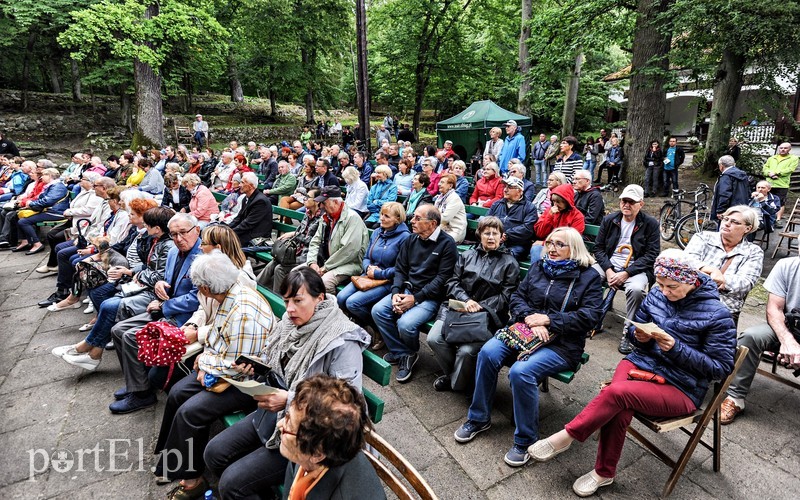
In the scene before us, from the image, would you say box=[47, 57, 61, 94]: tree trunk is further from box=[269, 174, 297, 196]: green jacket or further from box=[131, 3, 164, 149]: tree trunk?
box=[269, 174, 297, 196]: green jacket

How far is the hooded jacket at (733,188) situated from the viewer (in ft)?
22.8

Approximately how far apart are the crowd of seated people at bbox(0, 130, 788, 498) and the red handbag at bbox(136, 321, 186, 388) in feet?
0.21

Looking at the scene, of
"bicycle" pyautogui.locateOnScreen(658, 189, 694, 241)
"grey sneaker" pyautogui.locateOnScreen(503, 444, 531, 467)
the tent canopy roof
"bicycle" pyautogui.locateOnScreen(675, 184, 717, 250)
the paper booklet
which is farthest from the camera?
the tent canopy roof

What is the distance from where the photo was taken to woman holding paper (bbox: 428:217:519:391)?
3.36 m

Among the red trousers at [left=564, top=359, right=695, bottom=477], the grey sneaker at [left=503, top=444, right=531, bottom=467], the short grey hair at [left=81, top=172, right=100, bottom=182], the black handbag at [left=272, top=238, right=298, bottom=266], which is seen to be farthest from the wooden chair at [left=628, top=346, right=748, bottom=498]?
the short grey hair at [left=81, top=172, right=100, bottom=182]

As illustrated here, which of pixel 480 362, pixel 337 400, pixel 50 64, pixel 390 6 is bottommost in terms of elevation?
pixel 480 362

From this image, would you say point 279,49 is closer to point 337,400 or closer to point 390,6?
point 390,6

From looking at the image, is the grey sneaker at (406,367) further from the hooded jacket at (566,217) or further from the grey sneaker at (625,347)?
the hooded jacket at (566,217)

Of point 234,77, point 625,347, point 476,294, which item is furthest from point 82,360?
point 234,77

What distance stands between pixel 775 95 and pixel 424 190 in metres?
9.59

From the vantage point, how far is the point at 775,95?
393 inches

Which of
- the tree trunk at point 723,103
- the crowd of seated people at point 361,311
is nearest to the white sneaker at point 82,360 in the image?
the crowd of seated people at point 361,311

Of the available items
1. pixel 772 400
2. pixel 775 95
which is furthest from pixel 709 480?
pixel 775 95

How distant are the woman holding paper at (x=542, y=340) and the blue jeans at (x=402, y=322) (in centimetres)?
81
